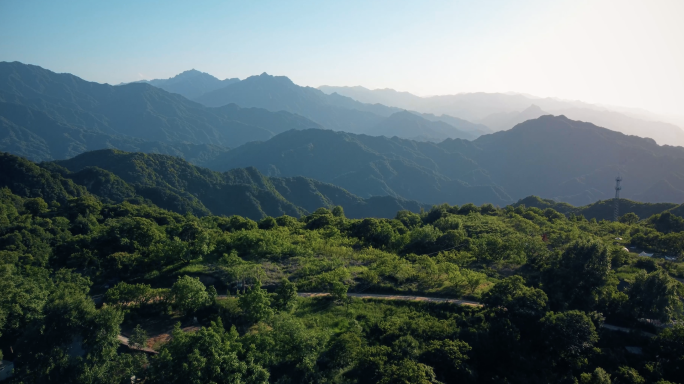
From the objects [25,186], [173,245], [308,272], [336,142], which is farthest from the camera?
[336,142]

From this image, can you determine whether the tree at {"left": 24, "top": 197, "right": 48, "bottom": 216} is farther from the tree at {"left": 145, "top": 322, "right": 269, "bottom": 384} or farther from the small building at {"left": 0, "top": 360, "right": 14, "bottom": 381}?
the tree at {"left": 145, "top": 322, "right": 269, "bottom": 384}

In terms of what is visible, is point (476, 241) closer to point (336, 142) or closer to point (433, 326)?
point (433, 326)

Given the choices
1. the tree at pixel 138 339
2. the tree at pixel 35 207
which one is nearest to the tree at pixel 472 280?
the tree at pixel 138 339

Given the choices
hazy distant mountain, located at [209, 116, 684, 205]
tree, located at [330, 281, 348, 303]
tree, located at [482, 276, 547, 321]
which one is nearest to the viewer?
tree, located at [482, 276, 547, 321]

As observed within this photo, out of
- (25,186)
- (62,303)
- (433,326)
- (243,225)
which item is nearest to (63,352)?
(62,303)

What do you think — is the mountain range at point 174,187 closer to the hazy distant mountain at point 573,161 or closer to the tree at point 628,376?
the hazy distant mountain at point 573,161

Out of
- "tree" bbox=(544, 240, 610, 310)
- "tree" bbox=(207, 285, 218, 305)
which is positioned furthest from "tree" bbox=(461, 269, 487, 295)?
"tree" bbox=(207, 285, 218, 305)

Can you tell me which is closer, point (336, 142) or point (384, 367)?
point (384, 367)
